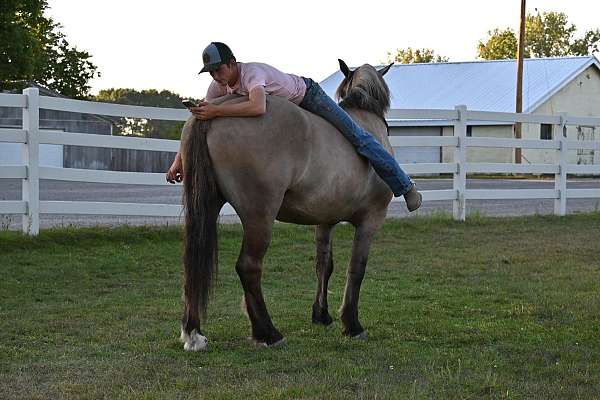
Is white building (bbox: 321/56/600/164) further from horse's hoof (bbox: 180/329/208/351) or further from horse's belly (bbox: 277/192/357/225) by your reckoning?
horse's hoof (bbox: 180/329/208/351)

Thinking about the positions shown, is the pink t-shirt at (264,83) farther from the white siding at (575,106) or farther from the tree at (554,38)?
the tree at (554,38)

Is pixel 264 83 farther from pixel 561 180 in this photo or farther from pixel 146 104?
pixel 146 104

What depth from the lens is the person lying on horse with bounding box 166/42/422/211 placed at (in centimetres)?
504

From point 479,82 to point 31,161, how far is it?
36992mm

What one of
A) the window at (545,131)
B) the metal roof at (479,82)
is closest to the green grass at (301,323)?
the window at (545,131)

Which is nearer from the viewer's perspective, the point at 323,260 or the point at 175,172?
the point at 175,172

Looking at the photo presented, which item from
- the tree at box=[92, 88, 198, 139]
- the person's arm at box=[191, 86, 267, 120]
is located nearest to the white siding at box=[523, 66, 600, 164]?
the tree at box=[92, 88, 198, 139]

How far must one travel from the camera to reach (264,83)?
529cm

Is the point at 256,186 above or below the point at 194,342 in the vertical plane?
above

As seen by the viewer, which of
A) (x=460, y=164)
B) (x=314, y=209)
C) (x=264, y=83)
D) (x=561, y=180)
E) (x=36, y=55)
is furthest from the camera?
(x=36, y=55)

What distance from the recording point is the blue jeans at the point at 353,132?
5590 mm

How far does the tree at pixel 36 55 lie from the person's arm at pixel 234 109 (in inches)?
1290

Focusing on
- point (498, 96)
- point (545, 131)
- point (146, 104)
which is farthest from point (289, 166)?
point (146, 104)

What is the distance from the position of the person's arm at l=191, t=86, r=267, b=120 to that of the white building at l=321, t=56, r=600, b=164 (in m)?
32.8
